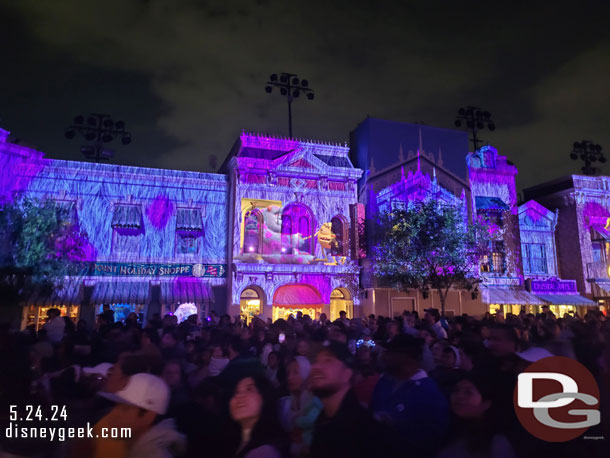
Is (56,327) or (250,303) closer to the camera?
(56,327)

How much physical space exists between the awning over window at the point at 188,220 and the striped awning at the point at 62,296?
18.9 feet

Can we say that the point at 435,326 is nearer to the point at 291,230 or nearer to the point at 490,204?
the point at 291,230

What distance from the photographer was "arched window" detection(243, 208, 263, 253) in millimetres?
24375

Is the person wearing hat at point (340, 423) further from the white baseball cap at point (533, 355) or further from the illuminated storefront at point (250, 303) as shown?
the illuminated storefront at point (250, 303)

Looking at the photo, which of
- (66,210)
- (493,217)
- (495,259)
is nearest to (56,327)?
(66,210)

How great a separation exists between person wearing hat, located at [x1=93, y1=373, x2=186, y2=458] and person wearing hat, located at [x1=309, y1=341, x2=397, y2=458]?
1.19m

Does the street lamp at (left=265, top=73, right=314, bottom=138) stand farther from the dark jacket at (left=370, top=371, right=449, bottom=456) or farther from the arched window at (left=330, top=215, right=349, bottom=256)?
the dark jacket at (left=370, top=371, right=449, bottom=456)

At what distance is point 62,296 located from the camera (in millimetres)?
21000

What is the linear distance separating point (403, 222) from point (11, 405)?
21.3 meters

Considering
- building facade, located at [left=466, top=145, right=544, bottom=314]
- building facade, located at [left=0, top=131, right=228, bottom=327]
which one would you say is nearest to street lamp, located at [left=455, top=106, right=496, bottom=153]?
building facade, located at [left=466, top=145, right=544, bottom=314]

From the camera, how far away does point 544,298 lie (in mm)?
28234

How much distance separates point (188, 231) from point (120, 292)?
4766 millimetres

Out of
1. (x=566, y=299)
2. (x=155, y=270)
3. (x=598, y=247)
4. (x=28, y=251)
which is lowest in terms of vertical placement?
(x=566, y=299)

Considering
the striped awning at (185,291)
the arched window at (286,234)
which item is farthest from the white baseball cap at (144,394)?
the arched window at (286,234)
